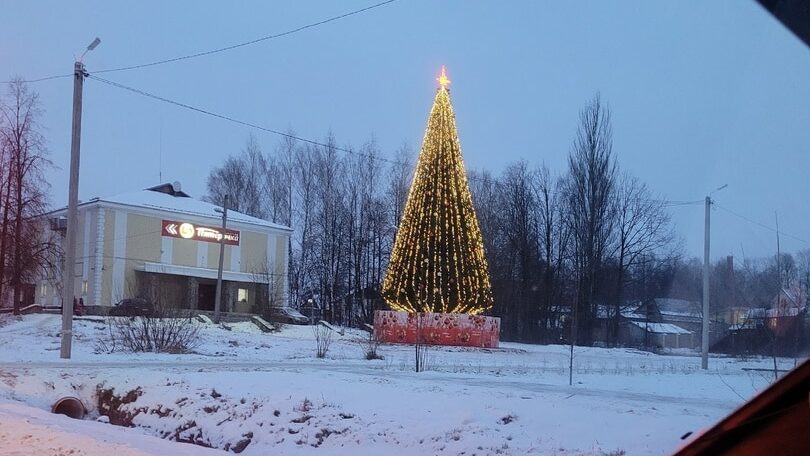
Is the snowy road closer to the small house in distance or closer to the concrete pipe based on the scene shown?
the concrete pipe

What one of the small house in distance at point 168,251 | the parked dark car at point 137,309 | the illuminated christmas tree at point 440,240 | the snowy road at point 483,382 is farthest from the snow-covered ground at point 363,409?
the small house in distance at point 168,251

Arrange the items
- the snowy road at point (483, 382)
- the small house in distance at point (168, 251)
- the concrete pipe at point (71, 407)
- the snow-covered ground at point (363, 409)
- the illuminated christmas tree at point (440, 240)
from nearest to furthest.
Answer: the snow-covered ground at point (363, 409) → the snowy road at point (483, 382) → the concrete pipe at point (71, 407) → the illuminated christmas tree at point (440, 240) → the small house in distance at point (168, 251)

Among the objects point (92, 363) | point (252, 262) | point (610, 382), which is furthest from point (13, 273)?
point (610, 382)

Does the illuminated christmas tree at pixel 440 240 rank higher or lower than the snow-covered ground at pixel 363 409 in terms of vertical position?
higher

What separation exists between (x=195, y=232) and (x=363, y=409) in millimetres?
45311

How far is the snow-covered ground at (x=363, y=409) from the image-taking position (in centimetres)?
890

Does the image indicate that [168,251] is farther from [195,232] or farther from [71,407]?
[71,407]

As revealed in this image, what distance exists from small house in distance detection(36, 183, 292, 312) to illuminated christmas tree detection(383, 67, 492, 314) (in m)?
15.4

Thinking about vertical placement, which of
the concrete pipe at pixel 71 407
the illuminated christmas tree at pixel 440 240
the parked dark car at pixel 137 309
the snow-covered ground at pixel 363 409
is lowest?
the concrete pipe at pixel 71 407

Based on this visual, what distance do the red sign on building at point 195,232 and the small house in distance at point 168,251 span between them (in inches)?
2.3

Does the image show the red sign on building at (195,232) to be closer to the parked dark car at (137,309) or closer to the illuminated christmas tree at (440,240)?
the illuminated christmas tree at (440,240)

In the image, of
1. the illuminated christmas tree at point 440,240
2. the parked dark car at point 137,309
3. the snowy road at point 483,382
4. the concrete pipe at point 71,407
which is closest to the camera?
the snowy road at point 483,382

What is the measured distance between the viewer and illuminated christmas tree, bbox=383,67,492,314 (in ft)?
101

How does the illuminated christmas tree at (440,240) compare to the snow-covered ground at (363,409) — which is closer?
the snow-covered ground at (363,409)
